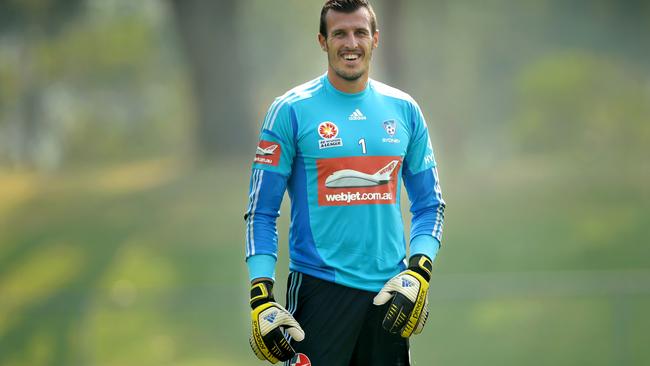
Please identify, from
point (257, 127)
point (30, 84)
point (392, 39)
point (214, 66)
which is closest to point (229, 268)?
point (257, 127)

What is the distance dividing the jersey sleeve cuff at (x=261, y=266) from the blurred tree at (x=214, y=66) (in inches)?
292

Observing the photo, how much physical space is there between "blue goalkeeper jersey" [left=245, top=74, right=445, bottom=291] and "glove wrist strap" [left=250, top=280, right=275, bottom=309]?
0.10 metres

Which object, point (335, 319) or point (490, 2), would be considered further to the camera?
point (490, 2)

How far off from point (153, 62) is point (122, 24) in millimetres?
525

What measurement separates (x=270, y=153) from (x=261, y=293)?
1.42ft

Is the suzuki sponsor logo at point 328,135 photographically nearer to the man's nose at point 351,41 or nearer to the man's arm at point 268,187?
the man's arm at point 268,187

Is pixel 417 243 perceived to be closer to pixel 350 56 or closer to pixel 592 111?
pixel 350 56

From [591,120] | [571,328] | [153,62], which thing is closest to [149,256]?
[153,62]

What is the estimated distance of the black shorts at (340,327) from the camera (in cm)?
295

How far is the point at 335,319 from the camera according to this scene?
2961mm

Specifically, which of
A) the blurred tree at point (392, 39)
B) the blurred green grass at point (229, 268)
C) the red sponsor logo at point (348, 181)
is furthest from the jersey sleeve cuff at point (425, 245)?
the blurred tree at point (392, 39)

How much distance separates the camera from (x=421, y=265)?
9.78 ft

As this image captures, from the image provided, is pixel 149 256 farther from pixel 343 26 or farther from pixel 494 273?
pixel 343 26

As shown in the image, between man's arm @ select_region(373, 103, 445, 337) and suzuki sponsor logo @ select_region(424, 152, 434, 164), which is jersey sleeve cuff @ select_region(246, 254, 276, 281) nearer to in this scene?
man's arm @ select_region(373, 103, 445, 337)
